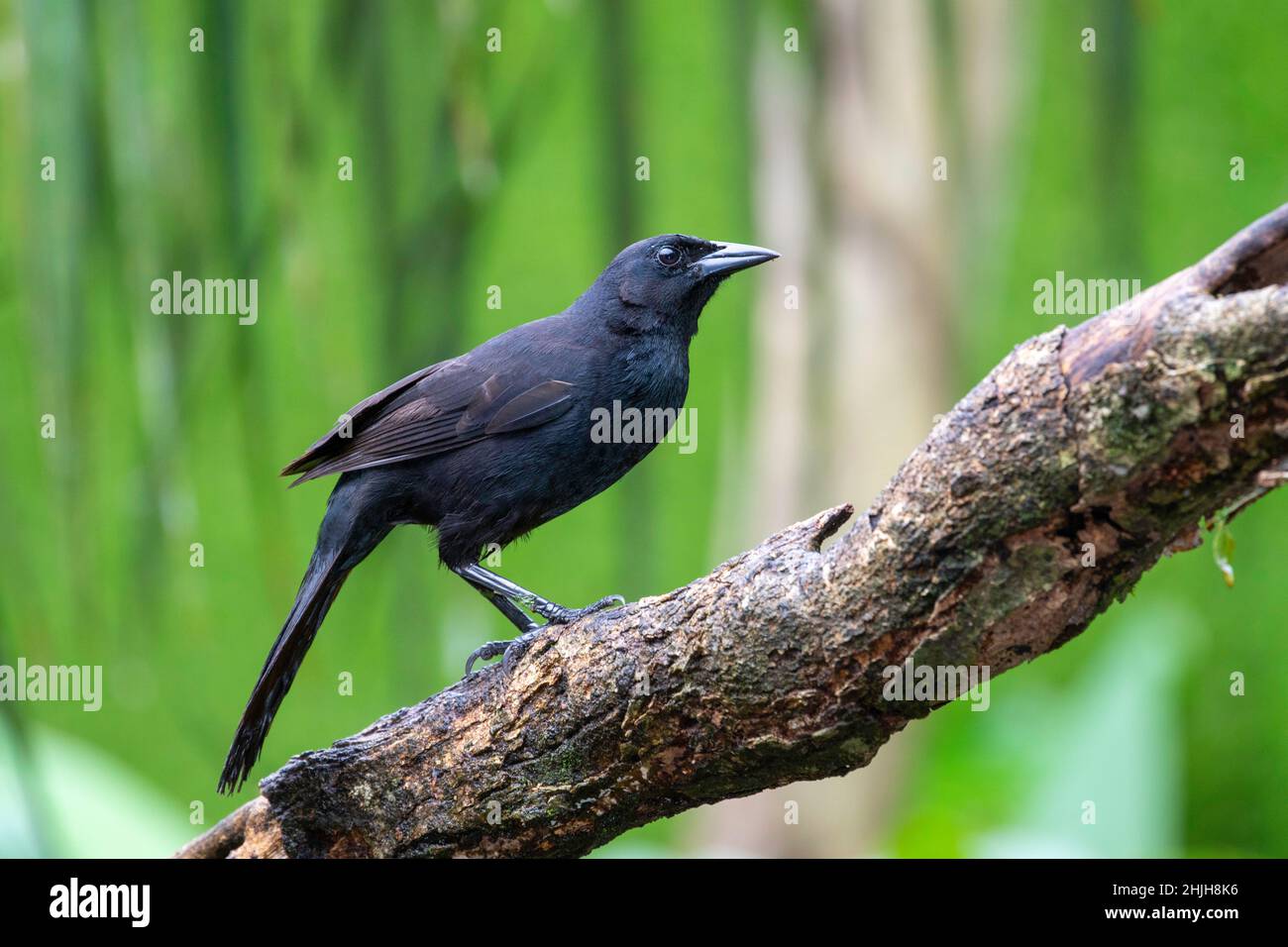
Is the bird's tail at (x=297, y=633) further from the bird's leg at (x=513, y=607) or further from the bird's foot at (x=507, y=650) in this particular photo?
the bird's foot at (x=507, y=650)

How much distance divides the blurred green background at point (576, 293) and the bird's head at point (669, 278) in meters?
0.17

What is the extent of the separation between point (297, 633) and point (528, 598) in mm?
487

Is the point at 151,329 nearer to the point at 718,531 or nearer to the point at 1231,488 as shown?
the point at 1231,488

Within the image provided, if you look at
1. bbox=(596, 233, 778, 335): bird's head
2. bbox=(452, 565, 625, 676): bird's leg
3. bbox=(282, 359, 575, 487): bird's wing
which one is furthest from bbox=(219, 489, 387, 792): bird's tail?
bbox=(596, 233, 778, 335): bird's head

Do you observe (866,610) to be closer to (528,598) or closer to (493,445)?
(528,598)

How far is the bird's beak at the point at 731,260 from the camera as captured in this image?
3135mm

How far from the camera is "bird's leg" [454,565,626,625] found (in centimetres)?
244

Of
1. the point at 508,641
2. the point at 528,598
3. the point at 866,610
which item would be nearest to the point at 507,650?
the point at 508,641

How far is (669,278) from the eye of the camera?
318 cm

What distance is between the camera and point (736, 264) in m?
3.16

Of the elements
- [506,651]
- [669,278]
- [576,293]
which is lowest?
[506,651]

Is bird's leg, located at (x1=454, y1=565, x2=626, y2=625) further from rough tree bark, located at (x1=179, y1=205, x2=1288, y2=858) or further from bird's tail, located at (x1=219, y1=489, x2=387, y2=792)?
bird's tail, located at (x1=219, y1=489, x2=387, y2=792)

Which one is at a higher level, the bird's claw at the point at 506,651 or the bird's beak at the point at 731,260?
the bird's beak at the point at 731,260

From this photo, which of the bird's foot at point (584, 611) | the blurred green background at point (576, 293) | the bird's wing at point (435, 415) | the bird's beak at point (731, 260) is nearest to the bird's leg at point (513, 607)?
the bird's foot at point (584, 611)
